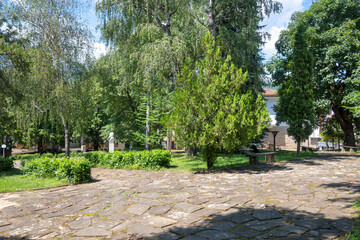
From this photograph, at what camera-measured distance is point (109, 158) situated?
1377cm

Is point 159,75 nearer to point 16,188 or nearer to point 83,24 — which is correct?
point 83,24

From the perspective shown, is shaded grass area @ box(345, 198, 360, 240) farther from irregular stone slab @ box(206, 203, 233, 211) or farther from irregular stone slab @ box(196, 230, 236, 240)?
irregular stone slab @ box(206, 203, 233, 211)

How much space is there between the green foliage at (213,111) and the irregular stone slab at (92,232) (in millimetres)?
6078

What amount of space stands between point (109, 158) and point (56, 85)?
5.60 meters

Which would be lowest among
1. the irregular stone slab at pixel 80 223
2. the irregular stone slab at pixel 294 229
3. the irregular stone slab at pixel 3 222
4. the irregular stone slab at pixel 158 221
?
the irregular stone slab at pixel 3 222

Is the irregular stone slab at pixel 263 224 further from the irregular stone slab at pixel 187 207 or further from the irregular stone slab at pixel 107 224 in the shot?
the irregular stone slab at pixel 107 224

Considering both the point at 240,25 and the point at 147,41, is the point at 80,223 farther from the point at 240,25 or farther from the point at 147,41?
the point at 240,25

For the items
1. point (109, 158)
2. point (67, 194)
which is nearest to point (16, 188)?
point (67, 194)

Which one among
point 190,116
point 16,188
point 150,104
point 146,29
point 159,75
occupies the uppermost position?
point 146,29

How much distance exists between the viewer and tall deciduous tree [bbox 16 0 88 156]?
15141mm

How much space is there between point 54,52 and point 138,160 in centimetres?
872

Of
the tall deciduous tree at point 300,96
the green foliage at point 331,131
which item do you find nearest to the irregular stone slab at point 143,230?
the tall deciduous tree at point 300,96

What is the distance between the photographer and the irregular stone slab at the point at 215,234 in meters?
3.92

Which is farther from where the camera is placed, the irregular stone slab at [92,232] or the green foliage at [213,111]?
the green foliage at [213,111]
